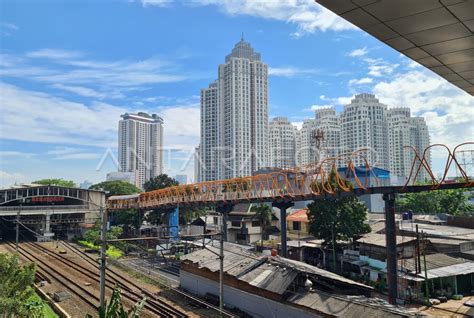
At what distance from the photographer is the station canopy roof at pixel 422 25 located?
6.78 m

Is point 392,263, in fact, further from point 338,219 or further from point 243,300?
point 338,219

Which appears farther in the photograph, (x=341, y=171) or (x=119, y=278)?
(x=341, y=171)

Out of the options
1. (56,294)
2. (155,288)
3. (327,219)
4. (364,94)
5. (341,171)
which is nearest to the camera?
(56,294)

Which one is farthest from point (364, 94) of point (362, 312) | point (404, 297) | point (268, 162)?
point (362, 312)

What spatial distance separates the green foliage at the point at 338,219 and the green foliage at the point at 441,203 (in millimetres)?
29623

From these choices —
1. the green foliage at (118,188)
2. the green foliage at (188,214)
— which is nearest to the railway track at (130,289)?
the green foliage at (188,214)

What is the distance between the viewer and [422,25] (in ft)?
24.7

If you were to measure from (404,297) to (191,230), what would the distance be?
43.9 meters

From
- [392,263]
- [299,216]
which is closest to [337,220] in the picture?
[392,263]

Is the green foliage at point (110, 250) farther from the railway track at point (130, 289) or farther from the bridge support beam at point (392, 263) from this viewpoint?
the bridge support beam at point (392, 263)

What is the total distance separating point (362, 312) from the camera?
17531mm

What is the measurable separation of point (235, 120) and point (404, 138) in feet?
206

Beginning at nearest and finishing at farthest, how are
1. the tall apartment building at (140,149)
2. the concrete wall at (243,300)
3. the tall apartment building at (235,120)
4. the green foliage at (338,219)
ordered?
the concrete wall at (243,300)
the green foliage at (338,219)
the tall apartment building at (235,120)
the tall apartment building at (140,149)

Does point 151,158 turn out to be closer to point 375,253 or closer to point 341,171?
point 341,171
